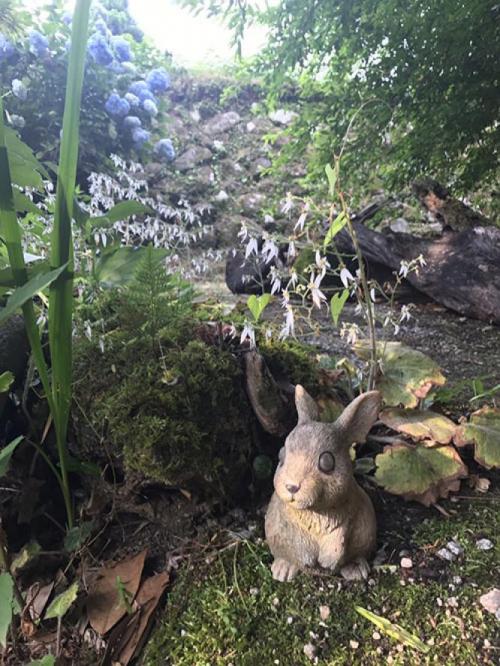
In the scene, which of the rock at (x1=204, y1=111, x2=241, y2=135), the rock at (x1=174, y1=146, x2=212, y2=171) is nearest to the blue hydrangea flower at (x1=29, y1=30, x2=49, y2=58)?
the rock at (x1=174, y1=146, x2=212, y2=171)

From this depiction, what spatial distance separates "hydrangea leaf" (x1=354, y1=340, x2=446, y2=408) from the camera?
36.4 inches

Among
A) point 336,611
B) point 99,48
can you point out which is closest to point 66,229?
point 336,611

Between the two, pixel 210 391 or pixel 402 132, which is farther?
pixel 402 132

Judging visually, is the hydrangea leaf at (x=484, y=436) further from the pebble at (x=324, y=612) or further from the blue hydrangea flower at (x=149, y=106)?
the blue hydrangea flower at (x=149, y=106)

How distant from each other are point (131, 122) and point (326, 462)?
2.15 meters

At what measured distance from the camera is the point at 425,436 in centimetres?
90

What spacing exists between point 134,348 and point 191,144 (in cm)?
275

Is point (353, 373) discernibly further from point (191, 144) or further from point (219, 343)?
point (191, 144)

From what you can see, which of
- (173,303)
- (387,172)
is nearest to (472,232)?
(387,172)

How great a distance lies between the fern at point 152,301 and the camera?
0.87 meters

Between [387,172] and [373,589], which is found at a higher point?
[387,172]

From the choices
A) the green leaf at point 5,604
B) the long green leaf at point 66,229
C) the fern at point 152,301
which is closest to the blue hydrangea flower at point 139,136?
the fern at point 152,301

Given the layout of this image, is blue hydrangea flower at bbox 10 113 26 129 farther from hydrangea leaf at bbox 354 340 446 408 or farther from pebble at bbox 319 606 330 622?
pebble at bbox 319 606 330 622

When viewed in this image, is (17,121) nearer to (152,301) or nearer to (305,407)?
(152,301)
